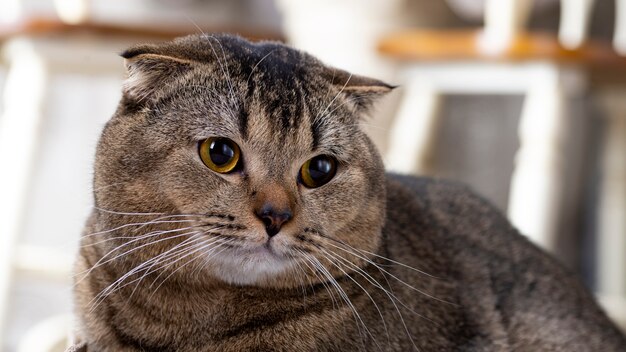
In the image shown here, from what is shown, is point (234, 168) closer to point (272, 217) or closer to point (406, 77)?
point (272, 217)

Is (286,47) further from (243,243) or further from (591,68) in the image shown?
(591,68)

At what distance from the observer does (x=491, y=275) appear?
1.11 m

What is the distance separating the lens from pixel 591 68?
173 cm

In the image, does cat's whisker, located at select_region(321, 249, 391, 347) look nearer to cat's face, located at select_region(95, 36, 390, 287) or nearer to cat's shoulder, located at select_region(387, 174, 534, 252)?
cat's face, located at select_region(95, 36, 390, 287)

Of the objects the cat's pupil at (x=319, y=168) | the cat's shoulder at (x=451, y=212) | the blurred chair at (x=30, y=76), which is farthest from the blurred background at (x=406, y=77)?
the cat's pupil at (x=319, y=168)

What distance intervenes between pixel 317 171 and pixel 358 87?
0.42 feet

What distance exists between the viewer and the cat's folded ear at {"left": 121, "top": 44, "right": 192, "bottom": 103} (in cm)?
88

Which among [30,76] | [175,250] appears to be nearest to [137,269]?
[175,250]

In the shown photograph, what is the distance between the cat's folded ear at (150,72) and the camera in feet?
2.88

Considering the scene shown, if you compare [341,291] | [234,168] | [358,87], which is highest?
[358,87]

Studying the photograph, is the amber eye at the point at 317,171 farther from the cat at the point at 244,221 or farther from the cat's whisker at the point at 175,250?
the cat's whisker at the point at 175,250

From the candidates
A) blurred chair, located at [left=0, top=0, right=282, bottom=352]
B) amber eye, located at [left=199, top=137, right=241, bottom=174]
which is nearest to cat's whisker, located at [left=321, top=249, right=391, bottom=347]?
amber eye, located at [left=199, top=137, right=241, bottom=174]

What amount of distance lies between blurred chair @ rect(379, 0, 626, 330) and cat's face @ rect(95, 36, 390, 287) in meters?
0.79

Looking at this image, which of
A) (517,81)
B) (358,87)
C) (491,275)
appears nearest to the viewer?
(358,87)
